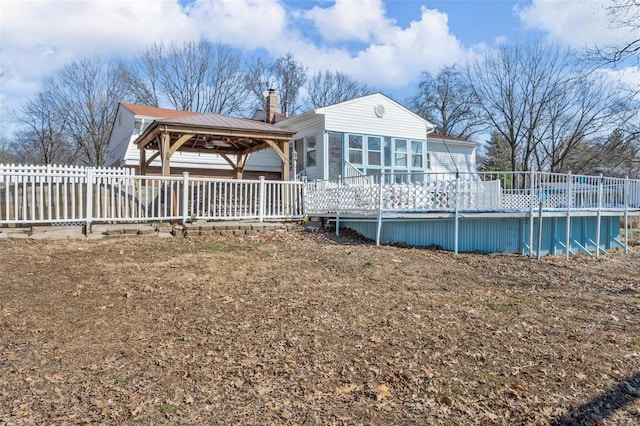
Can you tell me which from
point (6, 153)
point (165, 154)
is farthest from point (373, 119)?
point (6, 153)

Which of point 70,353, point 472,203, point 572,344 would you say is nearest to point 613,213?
point 472,203

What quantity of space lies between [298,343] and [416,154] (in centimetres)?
1294

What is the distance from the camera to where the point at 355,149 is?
14.4m

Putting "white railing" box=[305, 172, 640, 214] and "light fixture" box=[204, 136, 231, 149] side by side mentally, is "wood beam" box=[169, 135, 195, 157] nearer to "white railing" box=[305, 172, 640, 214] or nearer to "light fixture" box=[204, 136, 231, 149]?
"light fixture" box=[204, 136, 231, 149]

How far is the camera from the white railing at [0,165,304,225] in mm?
8156

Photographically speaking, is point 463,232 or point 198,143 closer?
point 463,232

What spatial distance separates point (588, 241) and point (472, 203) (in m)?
4.29

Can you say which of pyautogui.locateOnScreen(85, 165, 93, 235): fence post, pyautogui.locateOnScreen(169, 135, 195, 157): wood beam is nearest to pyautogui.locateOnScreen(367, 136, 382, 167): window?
pyautogui.locateOnScreen(169, 135, 195, 157): wood beam

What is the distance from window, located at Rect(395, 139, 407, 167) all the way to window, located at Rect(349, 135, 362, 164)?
5.28 ft

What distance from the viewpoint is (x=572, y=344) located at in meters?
4.34

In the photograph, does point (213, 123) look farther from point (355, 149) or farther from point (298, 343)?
point (298, 343)

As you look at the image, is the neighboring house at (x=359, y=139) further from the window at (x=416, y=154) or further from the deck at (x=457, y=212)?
the deck at (x=457, y=212)

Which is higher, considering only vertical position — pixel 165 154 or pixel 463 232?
pixel 165 154

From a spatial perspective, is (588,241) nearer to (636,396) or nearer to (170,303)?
(636,396)
